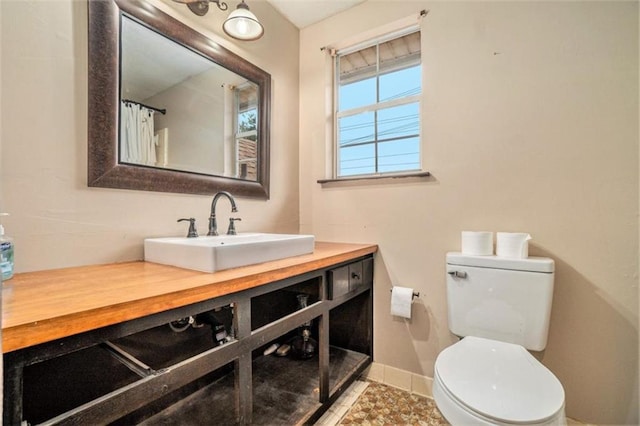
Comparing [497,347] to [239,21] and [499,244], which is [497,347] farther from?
[239,21]

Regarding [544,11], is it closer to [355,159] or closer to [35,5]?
[355,159]

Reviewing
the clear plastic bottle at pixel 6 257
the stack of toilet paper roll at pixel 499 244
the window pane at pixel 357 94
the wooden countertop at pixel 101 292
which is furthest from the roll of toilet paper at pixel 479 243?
the clear plastic bottle at pixel 6 257

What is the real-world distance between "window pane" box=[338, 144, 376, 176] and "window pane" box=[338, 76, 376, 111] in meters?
0.30

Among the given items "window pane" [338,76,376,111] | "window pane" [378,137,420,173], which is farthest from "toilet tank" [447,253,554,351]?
"window pane" [338,76,376,111]

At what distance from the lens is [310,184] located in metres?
2.14

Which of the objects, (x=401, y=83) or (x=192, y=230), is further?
(x=401, y=83)

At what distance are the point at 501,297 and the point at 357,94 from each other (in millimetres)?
1515

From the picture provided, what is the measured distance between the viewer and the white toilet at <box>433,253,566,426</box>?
2.96 feet

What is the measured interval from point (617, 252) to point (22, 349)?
2.01m

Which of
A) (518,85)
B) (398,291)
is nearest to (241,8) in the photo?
(518,85)

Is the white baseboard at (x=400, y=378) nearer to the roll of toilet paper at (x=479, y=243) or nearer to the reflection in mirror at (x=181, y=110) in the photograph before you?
the roll of toilet paper at (x=479, y=243)

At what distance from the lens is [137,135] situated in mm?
1260

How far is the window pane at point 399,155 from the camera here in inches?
71.4

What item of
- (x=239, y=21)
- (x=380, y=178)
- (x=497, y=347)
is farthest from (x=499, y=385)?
(x=239, y=21)
